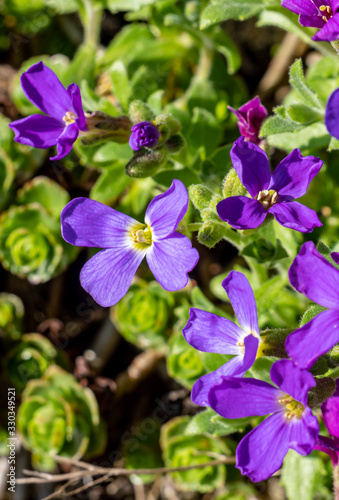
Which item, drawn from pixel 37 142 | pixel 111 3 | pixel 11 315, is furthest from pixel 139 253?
pixel 111 3

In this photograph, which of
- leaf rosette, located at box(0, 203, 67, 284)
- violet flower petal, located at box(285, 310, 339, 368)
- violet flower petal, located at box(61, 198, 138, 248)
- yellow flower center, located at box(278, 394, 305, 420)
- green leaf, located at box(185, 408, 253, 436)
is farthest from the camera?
leaf rosette, located at box(0, 203, 67, 284)

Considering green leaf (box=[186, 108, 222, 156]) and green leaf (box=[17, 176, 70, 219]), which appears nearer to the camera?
green leaf (box=[186, 108, 222, 156])

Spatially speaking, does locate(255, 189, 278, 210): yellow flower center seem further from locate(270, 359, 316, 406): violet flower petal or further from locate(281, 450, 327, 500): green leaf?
locate(281, 450, 327, 500): green leaf

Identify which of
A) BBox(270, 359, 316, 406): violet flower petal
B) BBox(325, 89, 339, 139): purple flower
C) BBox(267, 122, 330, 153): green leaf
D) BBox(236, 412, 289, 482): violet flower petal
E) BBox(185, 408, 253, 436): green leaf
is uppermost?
BBox(325, 89, 339, 139): purple flower

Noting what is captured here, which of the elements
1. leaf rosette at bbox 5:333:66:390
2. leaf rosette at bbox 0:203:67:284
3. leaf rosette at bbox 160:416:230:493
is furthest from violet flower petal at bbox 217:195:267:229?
leaf rosette at bbox 5:333:66:390

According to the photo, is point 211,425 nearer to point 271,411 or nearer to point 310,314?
point 271,411

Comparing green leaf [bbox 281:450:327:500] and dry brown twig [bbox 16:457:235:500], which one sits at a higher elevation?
green leaf [bbox 281:450:327:500]

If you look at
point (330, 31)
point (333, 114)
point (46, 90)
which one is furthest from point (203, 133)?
point (333, 114)
